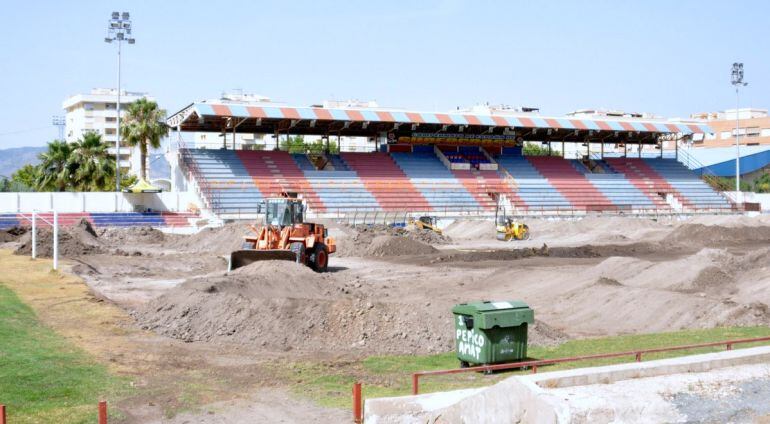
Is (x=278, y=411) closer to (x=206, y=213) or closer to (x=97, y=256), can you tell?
(x=97, y=256)

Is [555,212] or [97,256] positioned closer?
[97,256]

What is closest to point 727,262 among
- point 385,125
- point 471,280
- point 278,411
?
point 471,280

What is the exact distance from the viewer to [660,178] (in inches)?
2776

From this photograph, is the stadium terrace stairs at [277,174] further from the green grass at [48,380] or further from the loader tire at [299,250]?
the green grass at [48,380]

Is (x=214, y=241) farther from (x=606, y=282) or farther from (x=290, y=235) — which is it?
(x=606, y=282)

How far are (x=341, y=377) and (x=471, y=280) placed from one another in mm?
13668

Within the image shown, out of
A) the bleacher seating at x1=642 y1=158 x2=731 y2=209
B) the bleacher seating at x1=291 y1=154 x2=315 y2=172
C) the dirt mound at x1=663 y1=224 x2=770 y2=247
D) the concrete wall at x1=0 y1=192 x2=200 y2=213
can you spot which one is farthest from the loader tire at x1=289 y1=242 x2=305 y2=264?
the bleacher seating at x1=642 y1=158 x2=731 y2=209

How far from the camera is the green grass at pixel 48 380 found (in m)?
10.8

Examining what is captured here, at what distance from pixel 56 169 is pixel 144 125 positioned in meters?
7.21

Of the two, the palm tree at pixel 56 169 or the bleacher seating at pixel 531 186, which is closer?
the palm tree at pixel 56 169

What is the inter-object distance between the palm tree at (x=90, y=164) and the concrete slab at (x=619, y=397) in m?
48.6

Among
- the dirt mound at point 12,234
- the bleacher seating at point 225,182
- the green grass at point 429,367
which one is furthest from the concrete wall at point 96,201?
the green grass at point 429,367

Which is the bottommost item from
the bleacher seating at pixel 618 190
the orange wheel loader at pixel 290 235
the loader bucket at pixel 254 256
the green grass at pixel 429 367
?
the green grass at pixel 429 367

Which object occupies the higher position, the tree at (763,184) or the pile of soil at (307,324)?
the tree at (763,184)
